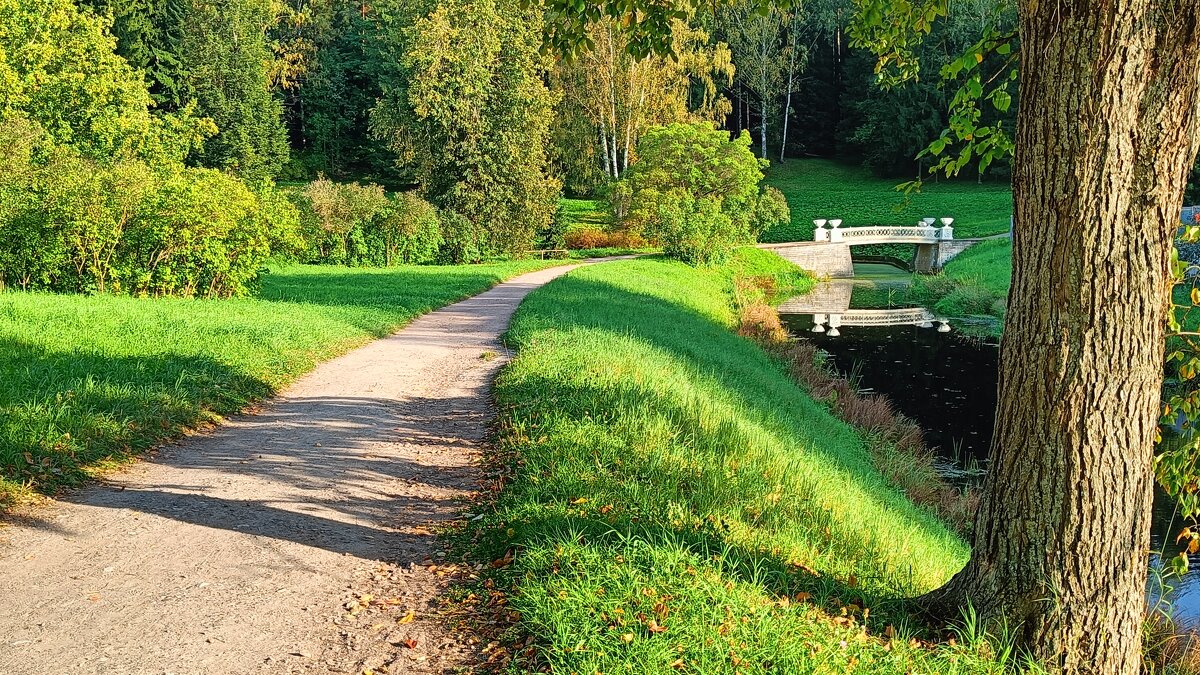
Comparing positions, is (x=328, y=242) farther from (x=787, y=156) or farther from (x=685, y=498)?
(x=787, y=156)

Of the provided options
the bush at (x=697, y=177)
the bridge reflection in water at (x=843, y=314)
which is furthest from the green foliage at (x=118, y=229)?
the bush at (x=697, y=177)

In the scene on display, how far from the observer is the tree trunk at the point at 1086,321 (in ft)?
11.9

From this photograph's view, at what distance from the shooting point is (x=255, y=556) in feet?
16.6

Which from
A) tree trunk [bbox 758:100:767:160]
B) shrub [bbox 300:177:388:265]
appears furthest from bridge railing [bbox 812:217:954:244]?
tree trunk [bbox 758:100:767:160]

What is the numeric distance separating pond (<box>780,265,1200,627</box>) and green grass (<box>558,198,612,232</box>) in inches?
556

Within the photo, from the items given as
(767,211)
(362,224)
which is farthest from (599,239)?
(362,224)

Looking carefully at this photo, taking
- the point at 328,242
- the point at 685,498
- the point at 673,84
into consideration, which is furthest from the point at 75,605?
the point at 673,84

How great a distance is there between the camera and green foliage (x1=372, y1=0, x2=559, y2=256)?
34.9 meters

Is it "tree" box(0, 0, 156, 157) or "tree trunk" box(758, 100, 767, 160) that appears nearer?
"tree" box(0, 0, 156, 157)

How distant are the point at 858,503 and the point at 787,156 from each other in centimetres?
6882

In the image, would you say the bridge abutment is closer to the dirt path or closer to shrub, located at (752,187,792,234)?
shrub, located at (752,187,792,234)

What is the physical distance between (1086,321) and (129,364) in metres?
8.17

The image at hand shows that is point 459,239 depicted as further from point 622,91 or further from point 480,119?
point 622,91

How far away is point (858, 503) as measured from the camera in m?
7.24
